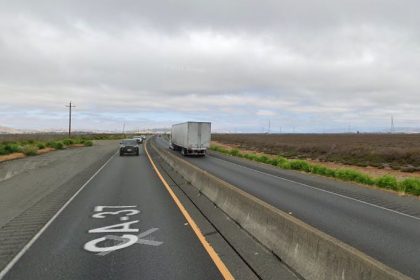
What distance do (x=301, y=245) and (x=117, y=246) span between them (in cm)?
353

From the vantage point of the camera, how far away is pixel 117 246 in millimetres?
8125

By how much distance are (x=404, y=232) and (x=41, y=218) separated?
343 inches

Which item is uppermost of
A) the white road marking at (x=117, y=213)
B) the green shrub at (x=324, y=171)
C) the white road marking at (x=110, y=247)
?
the white road marking at (x=110, y=247)

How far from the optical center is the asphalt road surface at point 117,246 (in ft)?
21.2

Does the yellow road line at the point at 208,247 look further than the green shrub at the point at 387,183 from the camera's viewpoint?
No

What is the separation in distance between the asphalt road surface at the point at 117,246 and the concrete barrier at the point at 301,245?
1.11 metres

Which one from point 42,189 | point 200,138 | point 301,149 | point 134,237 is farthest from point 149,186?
point 301,149

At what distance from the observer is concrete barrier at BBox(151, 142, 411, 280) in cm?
454

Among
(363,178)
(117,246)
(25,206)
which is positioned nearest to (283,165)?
(363,178)

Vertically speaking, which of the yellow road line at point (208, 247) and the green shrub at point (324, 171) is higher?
the yellow road line at point (208, 247)

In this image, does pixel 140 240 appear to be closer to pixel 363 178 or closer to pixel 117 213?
pixel 117 213

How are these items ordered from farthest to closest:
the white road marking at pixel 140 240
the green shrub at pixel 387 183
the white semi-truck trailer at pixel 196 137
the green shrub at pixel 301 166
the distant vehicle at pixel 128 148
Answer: the white semi-truck trailer at pixel 196 137 < the distant vehicle at pixel 128 148 < the green shrub at pixel 301 166 < the green shrub at pixel 387 183 < the white road marking at pixel 140 240

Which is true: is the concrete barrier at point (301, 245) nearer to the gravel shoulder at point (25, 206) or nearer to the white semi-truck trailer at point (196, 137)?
the gravel shoulder at point (25, 206)

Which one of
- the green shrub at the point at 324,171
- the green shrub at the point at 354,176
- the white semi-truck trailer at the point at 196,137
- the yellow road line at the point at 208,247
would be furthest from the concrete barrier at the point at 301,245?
the white semi-truck trailer at the point at 196,137
